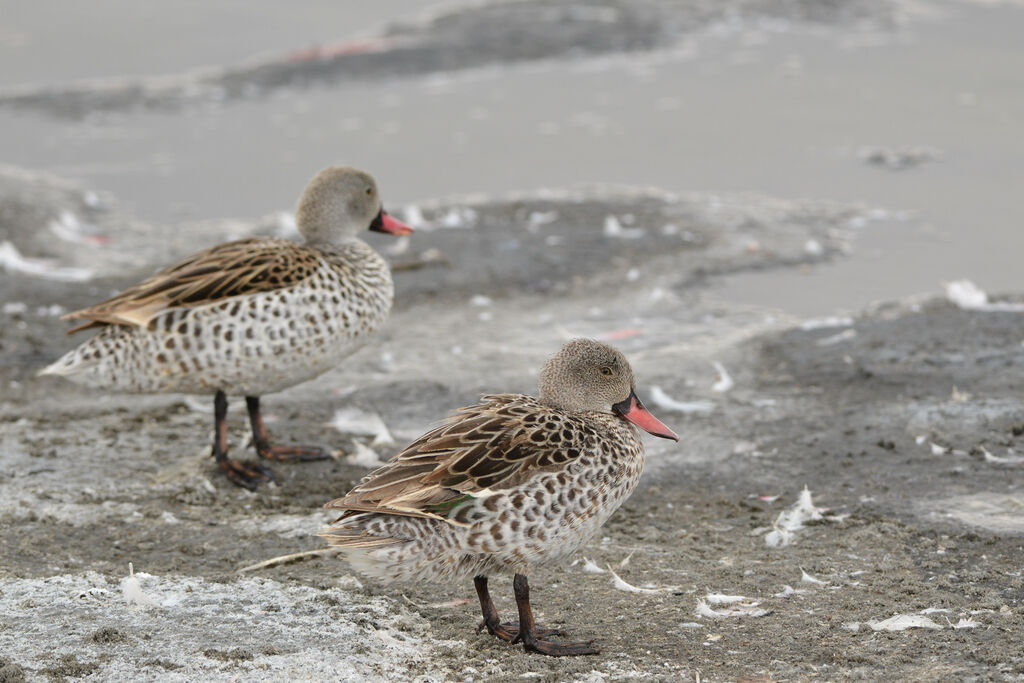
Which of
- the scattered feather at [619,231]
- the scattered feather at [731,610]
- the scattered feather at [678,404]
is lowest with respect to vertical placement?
the scattered feather at [678,404]

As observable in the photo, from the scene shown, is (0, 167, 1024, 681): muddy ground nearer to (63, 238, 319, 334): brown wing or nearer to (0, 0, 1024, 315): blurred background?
(63, 238, 319, 334): brown wing

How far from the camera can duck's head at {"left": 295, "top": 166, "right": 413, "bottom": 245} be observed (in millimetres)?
6398

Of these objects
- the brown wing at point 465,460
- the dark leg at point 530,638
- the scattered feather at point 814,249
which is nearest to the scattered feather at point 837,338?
the scattered feather at point 814,249

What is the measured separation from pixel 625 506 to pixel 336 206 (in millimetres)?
2098

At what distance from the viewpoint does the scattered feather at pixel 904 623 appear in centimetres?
423

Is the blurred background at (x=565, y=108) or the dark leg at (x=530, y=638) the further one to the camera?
the blurred background at (x=565, y=108)

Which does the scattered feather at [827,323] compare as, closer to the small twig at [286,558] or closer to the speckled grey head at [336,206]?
the speckled grey head at [336,206]

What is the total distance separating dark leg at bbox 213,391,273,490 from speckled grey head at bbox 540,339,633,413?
5.83ft

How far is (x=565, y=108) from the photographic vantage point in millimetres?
11828

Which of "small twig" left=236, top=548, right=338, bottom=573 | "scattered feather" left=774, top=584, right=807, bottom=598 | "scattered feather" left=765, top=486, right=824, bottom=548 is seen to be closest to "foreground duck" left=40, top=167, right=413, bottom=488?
"small twig" left=236, top=548, right=338, bottom=573

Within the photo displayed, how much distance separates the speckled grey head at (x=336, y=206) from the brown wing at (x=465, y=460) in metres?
2.22

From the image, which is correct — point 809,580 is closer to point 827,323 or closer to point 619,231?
point 827,323

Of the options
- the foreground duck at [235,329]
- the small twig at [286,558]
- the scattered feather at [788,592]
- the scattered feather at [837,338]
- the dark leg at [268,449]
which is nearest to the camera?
the scattered feather at [788,592]

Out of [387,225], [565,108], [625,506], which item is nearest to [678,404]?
[625,506]
